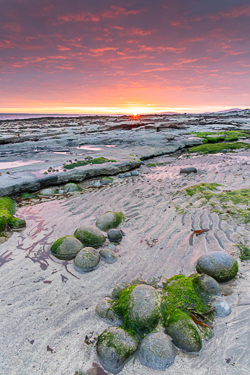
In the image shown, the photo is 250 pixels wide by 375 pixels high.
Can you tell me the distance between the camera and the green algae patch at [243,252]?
3063mm

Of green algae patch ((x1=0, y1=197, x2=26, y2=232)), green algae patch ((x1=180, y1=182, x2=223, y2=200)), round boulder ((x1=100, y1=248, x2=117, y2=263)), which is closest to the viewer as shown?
round boulder ((x1=100, y1=248, x2=117, y2=263))

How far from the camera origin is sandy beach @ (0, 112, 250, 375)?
1.94 m

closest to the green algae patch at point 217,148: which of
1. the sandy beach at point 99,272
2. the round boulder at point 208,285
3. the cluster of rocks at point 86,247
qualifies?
the sandy beach at point 99,272

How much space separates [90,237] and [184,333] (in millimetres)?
2097

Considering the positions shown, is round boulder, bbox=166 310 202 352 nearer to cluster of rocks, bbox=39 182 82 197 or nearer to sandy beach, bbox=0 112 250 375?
sandy beach, bbox=0 112 250 375

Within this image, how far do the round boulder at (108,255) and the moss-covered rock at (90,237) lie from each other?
1.09ft

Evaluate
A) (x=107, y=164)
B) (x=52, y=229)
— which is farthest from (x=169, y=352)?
(x=107, y=164)

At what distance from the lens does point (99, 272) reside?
3.04 meters

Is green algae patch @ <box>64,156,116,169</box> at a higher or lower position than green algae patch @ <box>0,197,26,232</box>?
higher

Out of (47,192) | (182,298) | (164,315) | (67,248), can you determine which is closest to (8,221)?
(67,248)

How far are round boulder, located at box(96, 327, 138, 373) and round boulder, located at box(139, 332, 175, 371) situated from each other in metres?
0.12

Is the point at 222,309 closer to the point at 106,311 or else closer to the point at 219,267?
the point at 219,267

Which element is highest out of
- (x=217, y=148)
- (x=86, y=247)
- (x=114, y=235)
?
(x=217, y=148)

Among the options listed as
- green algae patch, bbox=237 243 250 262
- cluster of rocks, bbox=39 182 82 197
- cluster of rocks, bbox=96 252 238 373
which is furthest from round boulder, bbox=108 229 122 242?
cluster of rocks, bbox=39 182 82 197
